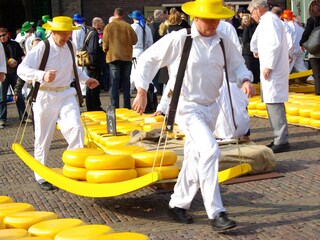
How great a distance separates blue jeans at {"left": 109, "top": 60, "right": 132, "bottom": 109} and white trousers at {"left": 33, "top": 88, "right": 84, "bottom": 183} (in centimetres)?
616

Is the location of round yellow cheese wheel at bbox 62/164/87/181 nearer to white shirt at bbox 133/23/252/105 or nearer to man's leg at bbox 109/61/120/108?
white shirt at bbox 133/23/252/105

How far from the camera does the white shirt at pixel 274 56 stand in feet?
31.0

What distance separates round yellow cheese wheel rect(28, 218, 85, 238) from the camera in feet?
15.9

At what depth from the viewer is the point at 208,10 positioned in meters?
6.22

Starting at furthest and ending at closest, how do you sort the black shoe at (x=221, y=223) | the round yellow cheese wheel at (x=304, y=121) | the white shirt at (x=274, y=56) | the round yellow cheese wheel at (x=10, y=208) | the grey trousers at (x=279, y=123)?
the round yellow cheese wheel at (x=304, y=121), the grey trousers at (x=279, y=123), the white shirt at (x=274, y=56), the black shoe at (x=221, y=223), the round yellow cheese wheel at (x=10, y=208)

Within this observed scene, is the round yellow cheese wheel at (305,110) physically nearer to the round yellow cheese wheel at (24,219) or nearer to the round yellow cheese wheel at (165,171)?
the round yellow cheese wheel at (165,171)

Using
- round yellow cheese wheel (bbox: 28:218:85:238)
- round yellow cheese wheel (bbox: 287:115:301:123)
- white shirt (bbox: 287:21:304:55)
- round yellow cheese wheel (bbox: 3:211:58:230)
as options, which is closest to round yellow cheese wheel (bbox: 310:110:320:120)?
round yellow cheese wheel (bbox: 287:115:301:123)

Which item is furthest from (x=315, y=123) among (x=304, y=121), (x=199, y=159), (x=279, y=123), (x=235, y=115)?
(x=199, y=159)

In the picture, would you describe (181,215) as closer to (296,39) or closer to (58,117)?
(58,117)

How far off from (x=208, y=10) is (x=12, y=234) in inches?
100

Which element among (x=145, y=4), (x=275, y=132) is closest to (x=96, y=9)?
(x=145, y=4)

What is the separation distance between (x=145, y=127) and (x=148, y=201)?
10.3 ft

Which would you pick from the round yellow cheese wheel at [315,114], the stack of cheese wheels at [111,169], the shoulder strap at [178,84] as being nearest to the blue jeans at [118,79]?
the round yellow cheese wheel at [315,114]

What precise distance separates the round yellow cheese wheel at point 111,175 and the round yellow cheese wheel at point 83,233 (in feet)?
6.16
